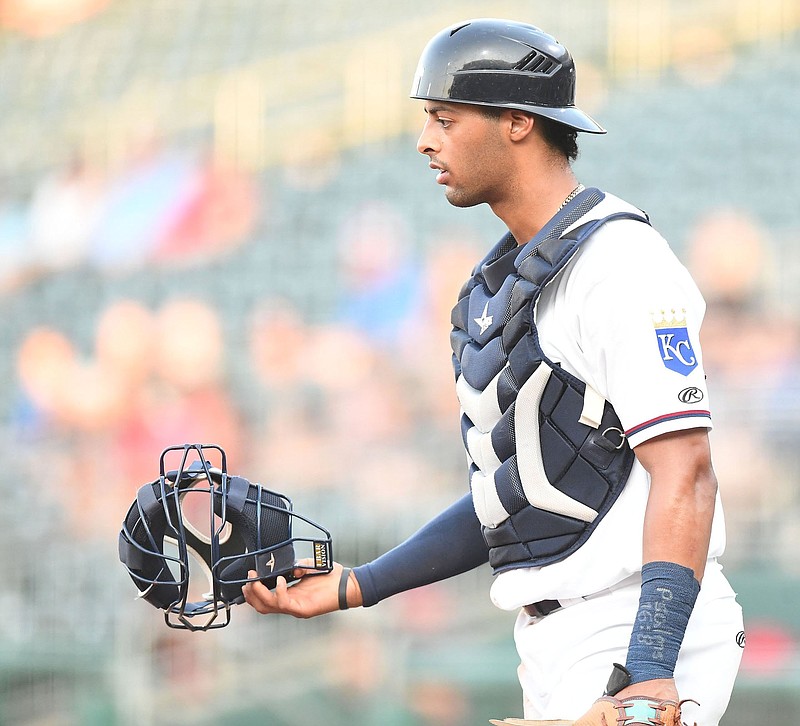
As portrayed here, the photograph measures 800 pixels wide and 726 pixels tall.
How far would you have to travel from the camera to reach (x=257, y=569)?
1790mm

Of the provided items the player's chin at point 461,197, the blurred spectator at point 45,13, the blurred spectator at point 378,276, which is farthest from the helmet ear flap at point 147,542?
the blurred spectator at point 45,13

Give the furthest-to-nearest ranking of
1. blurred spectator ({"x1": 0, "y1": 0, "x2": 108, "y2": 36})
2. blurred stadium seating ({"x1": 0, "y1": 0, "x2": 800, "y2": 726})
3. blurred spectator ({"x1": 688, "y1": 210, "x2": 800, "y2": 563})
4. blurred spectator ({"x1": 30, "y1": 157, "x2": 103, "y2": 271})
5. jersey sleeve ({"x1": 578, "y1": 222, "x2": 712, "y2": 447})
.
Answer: blurred spectator ({"x1": 0, "y1": 0, "x2": 108, "y2": 36})
blurred spectator ({"x1": 30, "y1": 157, "x2": 103, "y2": 271})
blurred spectator ({"x1": 688, "y1": 210, "x2": 800, "y2": 563})
blurred stadium seating ({"x1": 0, "y1": 0, "x2": 800, "y2": 726})
jersey sleeve ({"x1": 578, "y1": 222, "x2": 712, "y2": 447})

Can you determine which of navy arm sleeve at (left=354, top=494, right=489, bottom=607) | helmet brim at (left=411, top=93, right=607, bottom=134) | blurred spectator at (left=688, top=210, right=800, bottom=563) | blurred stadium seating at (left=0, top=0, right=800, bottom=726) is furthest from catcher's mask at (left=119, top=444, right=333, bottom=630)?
blurred spectator at (left=688, top=210, right=800, bottom=563)

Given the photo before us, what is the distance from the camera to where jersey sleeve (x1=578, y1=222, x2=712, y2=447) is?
56.0 inches

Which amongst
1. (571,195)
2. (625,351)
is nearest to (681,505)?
(625,351)

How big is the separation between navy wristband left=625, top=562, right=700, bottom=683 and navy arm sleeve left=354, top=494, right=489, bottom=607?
51 centimetres

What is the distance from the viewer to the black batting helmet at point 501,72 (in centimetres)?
167

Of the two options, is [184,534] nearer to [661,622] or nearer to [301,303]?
[661,622]

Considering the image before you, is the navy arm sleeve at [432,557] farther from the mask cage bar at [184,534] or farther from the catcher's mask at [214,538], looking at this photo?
the mask cage bar at [184,534]

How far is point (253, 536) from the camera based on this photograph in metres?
1.78

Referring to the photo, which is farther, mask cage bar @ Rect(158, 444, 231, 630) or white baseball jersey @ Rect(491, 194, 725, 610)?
mask cage bar @ Rect(158, 444, 231, 630)

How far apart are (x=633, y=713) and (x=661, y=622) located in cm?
11

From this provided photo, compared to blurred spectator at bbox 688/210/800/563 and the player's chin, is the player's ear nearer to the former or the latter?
the player's chin

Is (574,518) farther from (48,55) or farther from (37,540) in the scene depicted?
→ (48,55)
